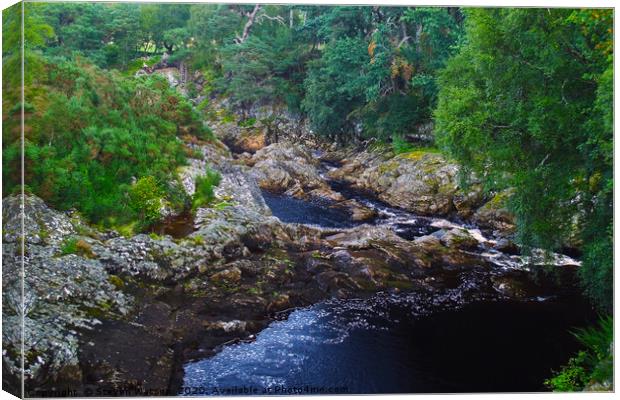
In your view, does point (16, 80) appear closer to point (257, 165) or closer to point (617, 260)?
point (257, 165)

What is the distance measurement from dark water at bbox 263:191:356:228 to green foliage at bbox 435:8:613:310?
279 cm

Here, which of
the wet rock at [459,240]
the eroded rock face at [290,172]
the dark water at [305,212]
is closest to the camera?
the eroded rock face at [290,172]

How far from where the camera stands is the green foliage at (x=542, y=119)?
7895mm

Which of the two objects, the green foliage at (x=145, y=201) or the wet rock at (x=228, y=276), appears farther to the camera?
the wet rock at (x=228, y=276)

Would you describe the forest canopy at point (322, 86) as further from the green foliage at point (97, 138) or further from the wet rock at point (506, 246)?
the wet rock at point (506, 246)

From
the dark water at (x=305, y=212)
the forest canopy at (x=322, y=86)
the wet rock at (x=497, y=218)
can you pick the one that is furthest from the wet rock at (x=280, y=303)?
the wet rock at (x=497, y=218)

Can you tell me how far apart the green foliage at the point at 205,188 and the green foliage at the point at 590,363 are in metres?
5.90

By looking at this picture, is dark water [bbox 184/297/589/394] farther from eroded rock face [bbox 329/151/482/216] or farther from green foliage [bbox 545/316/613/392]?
eroded rock face [bbox 329/151/482/216]

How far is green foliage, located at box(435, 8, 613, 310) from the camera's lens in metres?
7.89

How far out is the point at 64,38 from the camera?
7.58m

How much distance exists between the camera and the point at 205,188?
9.35 metres

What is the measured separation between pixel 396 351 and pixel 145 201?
4342 mm

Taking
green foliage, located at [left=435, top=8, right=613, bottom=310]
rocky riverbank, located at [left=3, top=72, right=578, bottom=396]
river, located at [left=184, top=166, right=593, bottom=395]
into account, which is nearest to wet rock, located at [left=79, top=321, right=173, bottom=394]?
rocky riverbank, located at [left=3, top=72, right=578, bottom=396]

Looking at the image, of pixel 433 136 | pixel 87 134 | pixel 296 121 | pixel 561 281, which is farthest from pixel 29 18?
pixel 561 281
